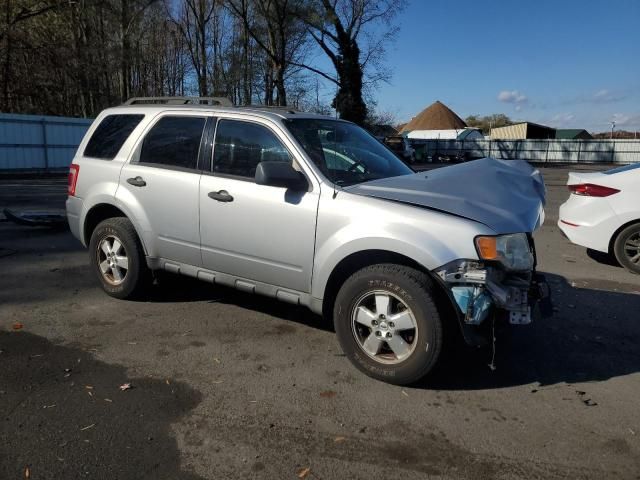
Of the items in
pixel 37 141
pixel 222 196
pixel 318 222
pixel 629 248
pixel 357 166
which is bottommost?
pixel 629 248

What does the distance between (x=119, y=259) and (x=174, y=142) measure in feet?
4.26

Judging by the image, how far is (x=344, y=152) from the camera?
4.48 metres

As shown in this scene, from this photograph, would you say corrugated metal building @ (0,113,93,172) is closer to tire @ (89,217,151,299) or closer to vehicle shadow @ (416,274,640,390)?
tire @ (89,217,151,299)

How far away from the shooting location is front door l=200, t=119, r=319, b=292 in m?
3.92

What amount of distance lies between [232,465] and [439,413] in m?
1.33

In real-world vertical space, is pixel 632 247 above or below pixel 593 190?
below

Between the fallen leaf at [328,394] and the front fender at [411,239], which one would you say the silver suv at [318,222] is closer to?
the front fender at [411,239]

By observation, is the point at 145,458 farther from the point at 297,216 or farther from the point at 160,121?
the point at 160,121

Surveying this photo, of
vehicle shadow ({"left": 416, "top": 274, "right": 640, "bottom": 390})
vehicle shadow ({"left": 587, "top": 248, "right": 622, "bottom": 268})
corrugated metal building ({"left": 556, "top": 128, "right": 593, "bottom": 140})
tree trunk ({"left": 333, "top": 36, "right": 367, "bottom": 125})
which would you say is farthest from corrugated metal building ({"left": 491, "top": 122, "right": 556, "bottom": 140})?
vehicle shadow ({"left": 416, "top": 274, "right": 640, "bottom": 390})

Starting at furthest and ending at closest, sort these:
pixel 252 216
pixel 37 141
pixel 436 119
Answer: pixel 436 119 < pixel 37 141 < pixel 252 216

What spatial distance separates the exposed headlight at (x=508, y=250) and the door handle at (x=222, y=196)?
2022 mm

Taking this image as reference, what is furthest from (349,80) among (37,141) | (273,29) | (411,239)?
(411,239)

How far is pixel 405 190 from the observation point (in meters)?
3.76

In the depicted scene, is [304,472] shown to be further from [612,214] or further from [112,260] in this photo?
[612,214]
